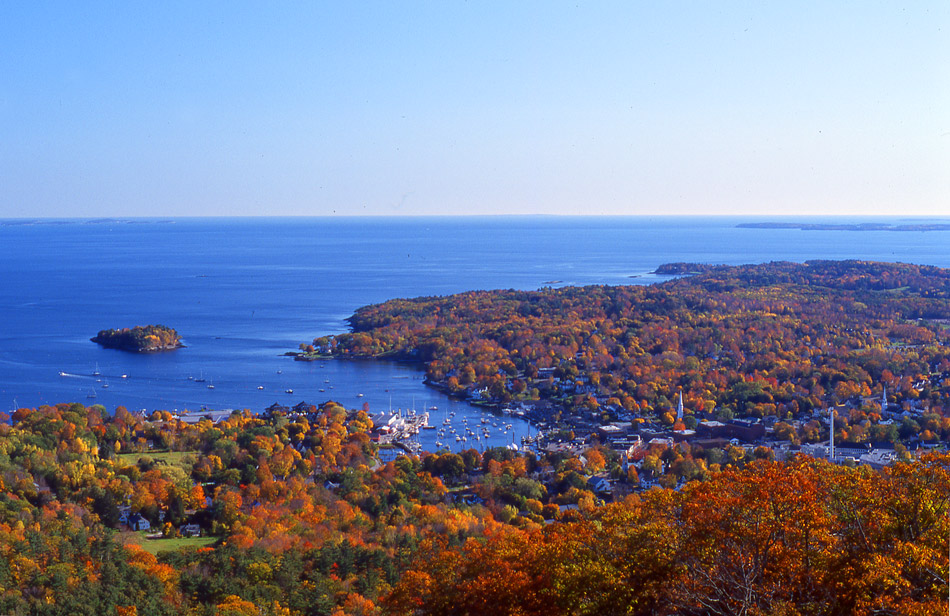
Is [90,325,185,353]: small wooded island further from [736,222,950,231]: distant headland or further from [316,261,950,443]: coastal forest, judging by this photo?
[736,222,950,231]: distant headland

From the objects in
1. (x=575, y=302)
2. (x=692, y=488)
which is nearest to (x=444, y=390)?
(x=575, y=302)

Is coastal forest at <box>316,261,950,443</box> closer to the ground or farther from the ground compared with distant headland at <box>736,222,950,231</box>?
closer to the ground

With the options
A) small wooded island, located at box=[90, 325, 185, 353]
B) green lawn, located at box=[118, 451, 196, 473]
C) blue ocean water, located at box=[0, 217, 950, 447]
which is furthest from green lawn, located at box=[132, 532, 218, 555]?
small wooded island, located at box=[90, 325, 185, 353]

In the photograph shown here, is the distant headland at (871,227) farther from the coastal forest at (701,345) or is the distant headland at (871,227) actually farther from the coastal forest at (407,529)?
the coastal forest at (407,529)

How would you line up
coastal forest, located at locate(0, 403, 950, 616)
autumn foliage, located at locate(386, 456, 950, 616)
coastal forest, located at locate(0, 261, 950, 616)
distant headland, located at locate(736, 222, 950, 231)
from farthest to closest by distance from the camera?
distant headland, located at locate(736, 222, 950, 231) → coastal forest, located at locate(0, 261, 950, 616) → coastal forest, located at locate(0, 403, 950, 616) → autumn foliage, located at locate(386, 456, 950, 616)

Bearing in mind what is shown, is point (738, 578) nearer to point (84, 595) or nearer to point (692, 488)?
point (692, 488)

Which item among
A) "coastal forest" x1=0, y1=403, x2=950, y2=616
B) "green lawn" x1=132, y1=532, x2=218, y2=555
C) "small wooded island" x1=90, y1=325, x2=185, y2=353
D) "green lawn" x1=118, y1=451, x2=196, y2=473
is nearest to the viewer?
"coastal forest" x1=0, y1=403, x2=950, y2=616
